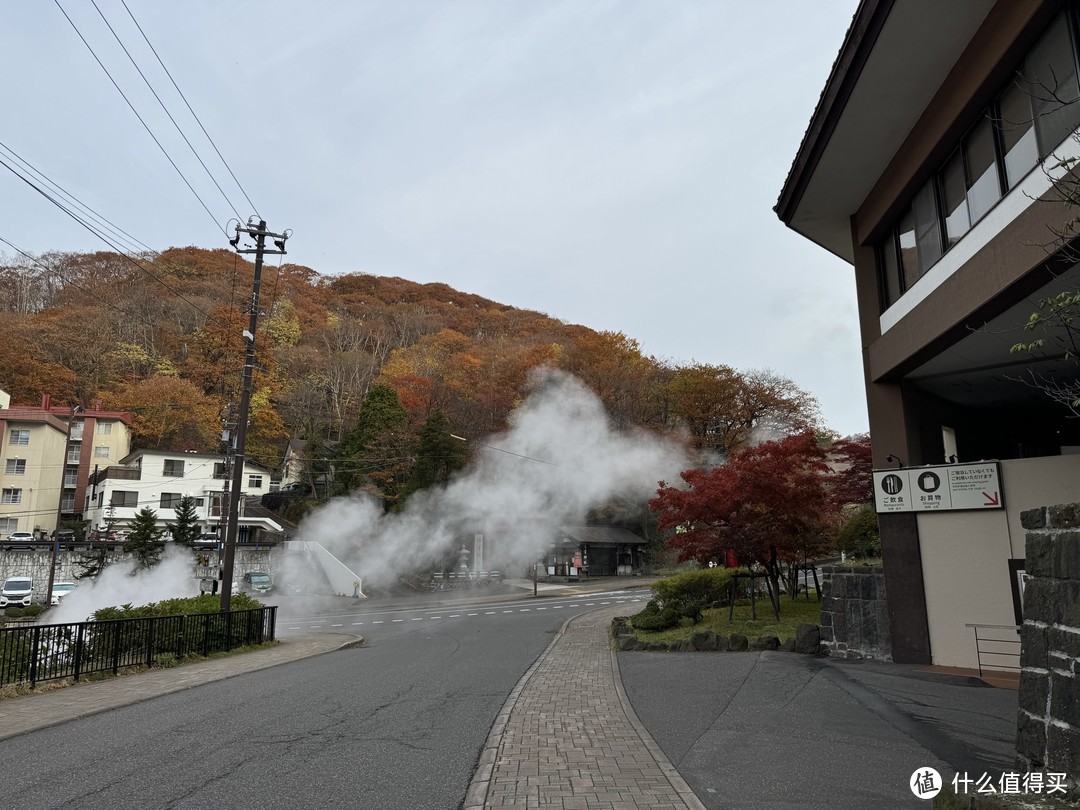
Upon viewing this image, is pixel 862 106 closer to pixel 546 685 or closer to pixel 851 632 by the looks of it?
pixel 851 632

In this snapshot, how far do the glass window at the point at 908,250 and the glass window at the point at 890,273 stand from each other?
16cm

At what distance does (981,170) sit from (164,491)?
48.8m

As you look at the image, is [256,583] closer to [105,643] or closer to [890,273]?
[105,643]

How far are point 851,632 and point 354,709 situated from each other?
24.0 feet

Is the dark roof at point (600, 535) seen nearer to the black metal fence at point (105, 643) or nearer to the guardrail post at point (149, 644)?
the black metal fence at point (105, 643)

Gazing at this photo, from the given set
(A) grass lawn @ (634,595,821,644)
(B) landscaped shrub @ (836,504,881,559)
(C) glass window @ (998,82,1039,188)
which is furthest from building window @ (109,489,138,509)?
(C) glass window @ (998,82,1039,188)

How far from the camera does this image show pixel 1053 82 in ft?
22.1

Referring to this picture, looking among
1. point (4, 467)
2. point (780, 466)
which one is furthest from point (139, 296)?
point (780, 466)

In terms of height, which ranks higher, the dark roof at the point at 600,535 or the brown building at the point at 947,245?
the brown building at the point at 947,245

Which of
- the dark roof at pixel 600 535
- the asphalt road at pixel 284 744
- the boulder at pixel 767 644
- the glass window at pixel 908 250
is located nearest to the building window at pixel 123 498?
the dark roof at pixel 600 535

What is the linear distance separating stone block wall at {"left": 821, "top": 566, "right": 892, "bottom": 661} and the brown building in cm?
28

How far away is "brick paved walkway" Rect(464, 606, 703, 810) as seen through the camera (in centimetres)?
446

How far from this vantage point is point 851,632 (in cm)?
1043

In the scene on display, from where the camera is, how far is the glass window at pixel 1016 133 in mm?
7250
